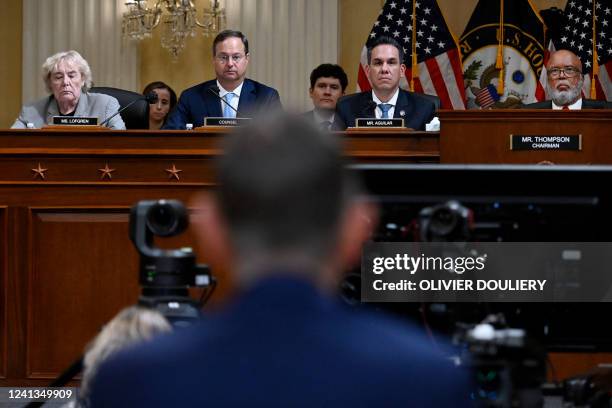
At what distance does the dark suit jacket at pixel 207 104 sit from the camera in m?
7.39

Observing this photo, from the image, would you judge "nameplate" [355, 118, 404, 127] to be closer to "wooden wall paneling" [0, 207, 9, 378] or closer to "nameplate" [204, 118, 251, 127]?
"nameplate" [204, 118, 251, 127]

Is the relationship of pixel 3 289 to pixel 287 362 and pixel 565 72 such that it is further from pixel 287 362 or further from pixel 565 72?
pixel 287 362

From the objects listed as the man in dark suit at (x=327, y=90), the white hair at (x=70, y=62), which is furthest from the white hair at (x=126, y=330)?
the man in dark suit at (x=327, y=90)

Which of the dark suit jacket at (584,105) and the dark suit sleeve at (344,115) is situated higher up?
the dark suit jacket at (584,105)

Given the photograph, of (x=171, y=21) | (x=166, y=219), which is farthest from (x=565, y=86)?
(x=166, y=219)

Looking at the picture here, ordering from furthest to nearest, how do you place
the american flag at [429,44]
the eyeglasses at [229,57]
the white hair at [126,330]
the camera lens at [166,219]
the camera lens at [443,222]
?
the american flag at [429,44]
the eyeglasses at [229,57]
the camera lens at [166,219]
the camera lens at [443,222]
the white hair at [126,330]

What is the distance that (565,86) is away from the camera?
748 cm

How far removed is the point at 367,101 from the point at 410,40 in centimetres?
355

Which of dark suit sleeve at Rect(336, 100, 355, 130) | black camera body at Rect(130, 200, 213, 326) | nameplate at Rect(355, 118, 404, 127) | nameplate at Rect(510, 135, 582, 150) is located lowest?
black camera body at Rect(130, 200, 213, 326)

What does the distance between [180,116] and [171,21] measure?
11.8ft

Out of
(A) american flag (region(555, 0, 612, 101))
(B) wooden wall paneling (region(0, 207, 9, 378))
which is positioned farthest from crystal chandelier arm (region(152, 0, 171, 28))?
(B) wooden wall paneling (region(0, 207, 9, 378))

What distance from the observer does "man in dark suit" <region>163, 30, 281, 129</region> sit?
7.44m

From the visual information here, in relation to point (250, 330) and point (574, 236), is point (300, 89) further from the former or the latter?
point (250, 330)

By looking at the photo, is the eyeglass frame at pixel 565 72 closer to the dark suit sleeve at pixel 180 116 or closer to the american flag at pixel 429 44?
the dark suit sleeve at pixel 180 116
